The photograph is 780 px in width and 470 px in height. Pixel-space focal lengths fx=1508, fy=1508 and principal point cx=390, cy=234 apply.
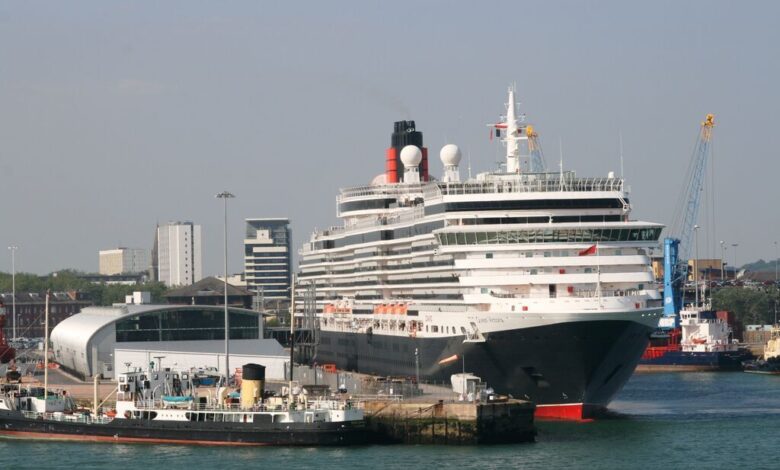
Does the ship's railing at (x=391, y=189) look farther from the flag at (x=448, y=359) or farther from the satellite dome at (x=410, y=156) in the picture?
the flag at (x=448, y=359)

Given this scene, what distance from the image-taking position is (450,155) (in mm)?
91188

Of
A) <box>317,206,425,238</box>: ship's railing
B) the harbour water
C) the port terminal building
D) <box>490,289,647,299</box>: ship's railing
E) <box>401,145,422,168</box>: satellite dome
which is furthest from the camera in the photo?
<box>401,145,422,168</box>: satellite dome

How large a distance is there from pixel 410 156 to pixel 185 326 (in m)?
19.6

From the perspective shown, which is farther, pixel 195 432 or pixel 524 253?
pixel 524 253

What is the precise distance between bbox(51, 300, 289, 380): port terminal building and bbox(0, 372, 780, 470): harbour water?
24.1 m

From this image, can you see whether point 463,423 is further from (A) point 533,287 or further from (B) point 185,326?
(B) point 185,326

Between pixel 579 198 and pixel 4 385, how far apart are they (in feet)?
97.5

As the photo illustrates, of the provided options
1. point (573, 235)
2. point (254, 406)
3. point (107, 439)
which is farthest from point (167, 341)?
Answer: point (573, 235)

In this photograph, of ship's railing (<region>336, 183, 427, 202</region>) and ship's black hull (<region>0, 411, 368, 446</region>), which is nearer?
ship's black hull (<region>0, 411, 368, 446</region>)

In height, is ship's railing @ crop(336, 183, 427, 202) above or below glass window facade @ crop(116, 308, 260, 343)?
above

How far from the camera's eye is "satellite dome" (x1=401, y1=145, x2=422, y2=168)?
97500 mm

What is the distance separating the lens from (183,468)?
6003cm

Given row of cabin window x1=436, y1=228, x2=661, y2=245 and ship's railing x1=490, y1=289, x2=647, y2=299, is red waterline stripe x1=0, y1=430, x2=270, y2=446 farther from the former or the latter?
row of cabin window x1=436, y1=228, x2=661, y2=245

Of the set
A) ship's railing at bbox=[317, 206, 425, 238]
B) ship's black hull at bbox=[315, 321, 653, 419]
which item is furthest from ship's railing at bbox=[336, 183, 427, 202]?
ship's black hull at bbox=[315, 321, 653, 419]
